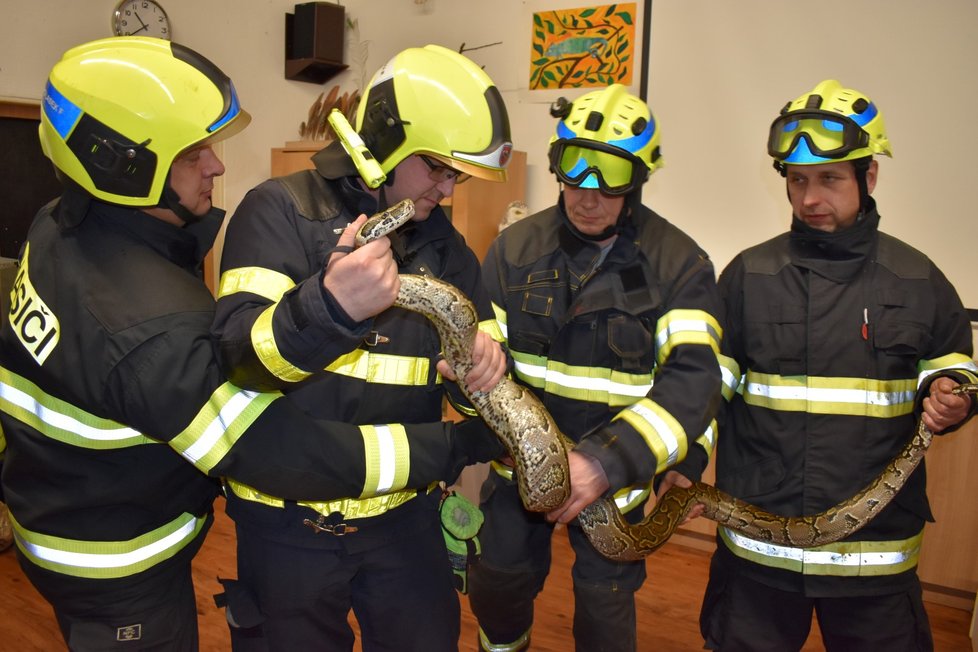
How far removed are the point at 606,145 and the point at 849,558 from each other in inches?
67.1

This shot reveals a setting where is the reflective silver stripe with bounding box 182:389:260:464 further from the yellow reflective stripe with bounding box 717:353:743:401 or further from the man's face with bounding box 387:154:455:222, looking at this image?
the yellow reflective stripe with bounding box 717:353:743:401

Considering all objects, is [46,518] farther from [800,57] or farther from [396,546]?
[800,57]

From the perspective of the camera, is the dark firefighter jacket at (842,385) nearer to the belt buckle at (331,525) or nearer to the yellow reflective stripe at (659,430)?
the yellow reflective stripe at (659,430)

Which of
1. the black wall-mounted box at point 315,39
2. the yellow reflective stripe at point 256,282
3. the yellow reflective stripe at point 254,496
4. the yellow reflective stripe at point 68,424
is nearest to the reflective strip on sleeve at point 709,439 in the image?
the yellow reflective stripe at point 254,496

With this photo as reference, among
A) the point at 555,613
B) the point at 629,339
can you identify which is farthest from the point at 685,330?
the point at 555,613

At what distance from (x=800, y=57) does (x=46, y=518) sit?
4768 mm

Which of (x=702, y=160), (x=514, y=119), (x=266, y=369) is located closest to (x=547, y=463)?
(x=266, y=369)

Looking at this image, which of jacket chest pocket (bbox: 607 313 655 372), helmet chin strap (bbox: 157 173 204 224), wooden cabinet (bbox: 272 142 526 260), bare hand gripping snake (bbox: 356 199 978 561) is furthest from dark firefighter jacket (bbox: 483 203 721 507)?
wooden cabinet (bbox: 272 142 526 260)

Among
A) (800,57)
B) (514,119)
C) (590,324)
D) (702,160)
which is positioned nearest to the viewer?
(590,324)

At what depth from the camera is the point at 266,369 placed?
148 cm

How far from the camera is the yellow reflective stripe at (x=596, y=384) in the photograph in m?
2.49

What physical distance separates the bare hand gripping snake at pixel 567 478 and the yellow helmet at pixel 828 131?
919mm

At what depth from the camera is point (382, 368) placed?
1.96 meters

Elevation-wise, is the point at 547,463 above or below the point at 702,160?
below
